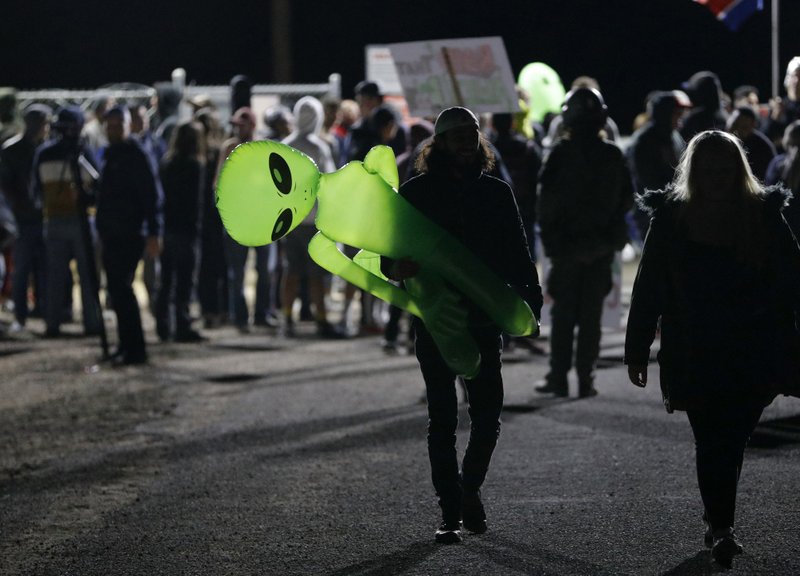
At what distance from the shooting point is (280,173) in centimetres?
562

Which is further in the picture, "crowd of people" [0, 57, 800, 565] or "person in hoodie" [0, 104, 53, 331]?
"person in hoodie" [0, 104, 53, 331]

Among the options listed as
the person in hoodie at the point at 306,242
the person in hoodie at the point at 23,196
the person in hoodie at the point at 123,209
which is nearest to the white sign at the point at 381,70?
the person in hoodie at the point at 306,242

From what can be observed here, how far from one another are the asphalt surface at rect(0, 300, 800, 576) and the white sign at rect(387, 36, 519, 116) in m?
2.15

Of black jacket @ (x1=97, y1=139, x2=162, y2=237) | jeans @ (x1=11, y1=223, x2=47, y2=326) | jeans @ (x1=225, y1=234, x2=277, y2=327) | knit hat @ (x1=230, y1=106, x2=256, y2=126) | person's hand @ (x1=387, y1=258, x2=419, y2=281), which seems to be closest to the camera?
person's hand @ (x1=387, y1=258, x2=419, y2=281)

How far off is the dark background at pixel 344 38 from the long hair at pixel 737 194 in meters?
26.3

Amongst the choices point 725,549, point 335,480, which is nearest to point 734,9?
point 335,480

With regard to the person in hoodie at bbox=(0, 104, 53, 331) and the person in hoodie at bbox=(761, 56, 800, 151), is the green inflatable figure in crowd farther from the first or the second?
the person in hoodie at bbox=(0, 104, 53, 331)

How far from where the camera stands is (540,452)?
8156 millimetres

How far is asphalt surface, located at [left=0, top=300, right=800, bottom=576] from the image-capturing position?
5930 millimetres

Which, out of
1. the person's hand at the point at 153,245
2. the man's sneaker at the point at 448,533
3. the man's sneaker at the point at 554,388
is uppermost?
the person's hand at the point at 153,245

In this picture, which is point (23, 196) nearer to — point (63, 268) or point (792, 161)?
point (63, 268)

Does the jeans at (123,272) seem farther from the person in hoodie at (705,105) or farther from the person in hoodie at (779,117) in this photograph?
the person in hoodie at (779,117)

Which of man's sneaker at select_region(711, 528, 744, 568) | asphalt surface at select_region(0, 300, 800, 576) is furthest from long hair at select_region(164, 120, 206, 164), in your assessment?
man's sneaker at select_region(711, 528, 744, 568)

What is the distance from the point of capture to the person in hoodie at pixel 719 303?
559cm
